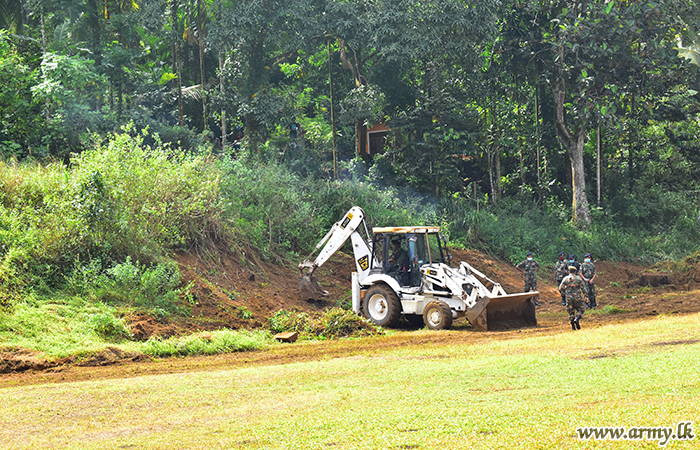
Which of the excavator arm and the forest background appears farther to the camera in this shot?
the forest background

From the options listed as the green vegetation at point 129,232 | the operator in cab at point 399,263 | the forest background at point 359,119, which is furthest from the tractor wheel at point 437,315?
the forest background at point 359,119

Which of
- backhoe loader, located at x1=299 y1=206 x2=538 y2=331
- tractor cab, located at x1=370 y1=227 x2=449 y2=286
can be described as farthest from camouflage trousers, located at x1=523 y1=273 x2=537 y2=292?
tractor cab, located at x1=370 y1=227 x2=449 y2=286

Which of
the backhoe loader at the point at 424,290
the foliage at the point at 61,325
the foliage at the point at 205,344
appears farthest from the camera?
the backhoe loader at the point at 424,290

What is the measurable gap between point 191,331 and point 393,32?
17.3 metres

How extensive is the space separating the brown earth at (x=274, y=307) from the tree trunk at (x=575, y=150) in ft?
16.4

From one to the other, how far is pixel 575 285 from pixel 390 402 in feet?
25.5

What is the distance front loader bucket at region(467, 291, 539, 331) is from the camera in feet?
47.8

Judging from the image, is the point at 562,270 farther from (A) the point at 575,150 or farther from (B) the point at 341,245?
(A) the point at 575,150

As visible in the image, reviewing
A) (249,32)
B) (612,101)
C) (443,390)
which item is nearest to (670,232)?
(612,101)

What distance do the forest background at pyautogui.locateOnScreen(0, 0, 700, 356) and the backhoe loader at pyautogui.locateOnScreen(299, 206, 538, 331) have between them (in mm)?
4956

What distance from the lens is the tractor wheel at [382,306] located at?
15578mm

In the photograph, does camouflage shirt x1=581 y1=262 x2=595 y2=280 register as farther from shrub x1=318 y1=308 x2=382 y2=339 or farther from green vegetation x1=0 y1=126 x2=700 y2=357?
green vegetation x1=0 y1=126 x2=700 y2=357

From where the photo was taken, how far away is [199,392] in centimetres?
904

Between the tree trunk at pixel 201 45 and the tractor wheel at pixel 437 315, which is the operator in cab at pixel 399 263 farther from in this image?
the tree trunk at pixel 201 45
